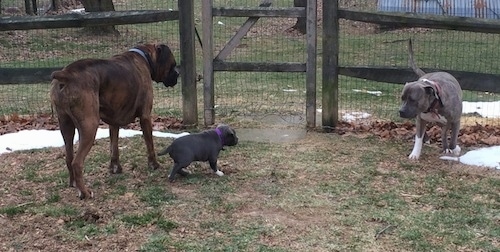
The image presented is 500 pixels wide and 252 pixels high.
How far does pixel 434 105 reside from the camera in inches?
252

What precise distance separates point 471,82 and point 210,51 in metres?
3.15

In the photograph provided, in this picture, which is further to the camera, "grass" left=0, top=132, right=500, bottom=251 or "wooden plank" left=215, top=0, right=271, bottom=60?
"wooden plank" left=215, top=0, right=271, bottom=60

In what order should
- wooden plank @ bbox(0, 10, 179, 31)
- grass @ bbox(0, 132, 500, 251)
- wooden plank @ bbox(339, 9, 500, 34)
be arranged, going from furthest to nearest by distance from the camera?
wooden plank @ bbox(0, 10, 179, 31) < wooden plank @ bbox(339, 9, 500, 34) < grass @ bbox(0, 132, 500, 251)

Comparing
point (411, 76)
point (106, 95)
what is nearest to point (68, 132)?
point (106, 95)

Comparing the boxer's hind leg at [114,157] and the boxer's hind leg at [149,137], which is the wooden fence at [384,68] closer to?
the boxer's hind leg at [149,137]

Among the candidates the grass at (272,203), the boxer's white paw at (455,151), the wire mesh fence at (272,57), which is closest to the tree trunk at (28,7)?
the wire mesh fence at (272,57)

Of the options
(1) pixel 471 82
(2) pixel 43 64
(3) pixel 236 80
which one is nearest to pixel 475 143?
(1) pixel 471 82

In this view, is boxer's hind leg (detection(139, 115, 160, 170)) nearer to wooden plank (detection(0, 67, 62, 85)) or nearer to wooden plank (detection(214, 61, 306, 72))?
wooden plank (detection(214, 61, 306, 72))

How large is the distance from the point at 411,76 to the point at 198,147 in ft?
10.2

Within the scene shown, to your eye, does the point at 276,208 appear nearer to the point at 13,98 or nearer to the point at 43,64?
the point at 13,98

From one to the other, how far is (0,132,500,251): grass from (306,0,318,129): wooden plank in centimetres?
112

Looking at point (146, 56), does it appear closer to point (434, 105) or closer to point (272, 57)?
point (434, 105)

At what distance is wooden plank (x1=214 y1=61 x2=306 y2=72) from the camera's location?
784 centimetres

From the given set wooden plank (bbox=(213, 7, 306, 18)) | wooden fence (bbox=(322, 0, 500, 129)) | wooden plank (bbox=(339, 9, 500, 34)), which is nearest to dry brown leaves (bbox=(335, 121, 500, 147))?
wooden fence (bbox=(322, 0, 500, 129))
